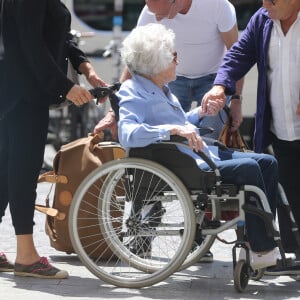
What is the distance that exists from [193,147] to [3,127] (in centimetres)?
111

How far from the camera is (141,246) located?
532 cm

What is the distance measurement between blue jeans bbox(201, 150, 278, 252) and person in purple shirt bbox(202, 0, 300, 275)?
262mm

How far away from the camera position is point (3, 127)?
5504 mm

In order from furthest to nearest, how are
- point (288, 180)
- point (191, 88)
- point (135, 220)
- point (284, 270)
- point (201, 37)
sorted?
point (191, 88) < point (201, 37) < point (288, 180) < point (284, 270) < point (135, 220)

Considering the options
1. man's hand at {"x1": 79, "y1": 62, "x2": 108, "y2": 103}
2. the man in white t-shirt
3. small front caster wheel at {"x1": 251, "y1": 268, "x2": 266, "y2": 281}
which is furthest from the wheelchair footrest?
man's hand at {"x1": 79, "y1": 62, "x2": 108, "y2": 103}

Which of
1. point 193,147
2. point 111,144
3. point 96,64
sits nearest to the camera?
point 193,147

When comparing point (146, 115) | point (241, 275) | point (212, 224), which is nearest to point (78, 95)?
point (146, 115)

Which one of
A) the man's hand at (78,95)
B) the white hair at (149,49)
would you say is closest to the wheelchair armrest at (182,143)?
the white hair at (149,49)

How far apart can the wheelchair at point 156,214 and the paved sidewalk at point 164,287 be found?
0.24 ft

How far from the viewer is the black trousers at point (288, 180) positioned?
18.2 feet

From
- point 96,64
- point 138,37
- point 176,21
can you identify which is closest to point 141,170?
point 138,37

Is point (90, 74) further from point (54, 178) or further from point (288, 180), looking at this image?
point (288, 180)

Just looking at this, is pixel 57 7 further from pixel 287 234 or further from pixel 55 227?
pixel 287 234

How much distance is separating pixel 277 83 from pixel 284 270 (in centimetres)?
95
